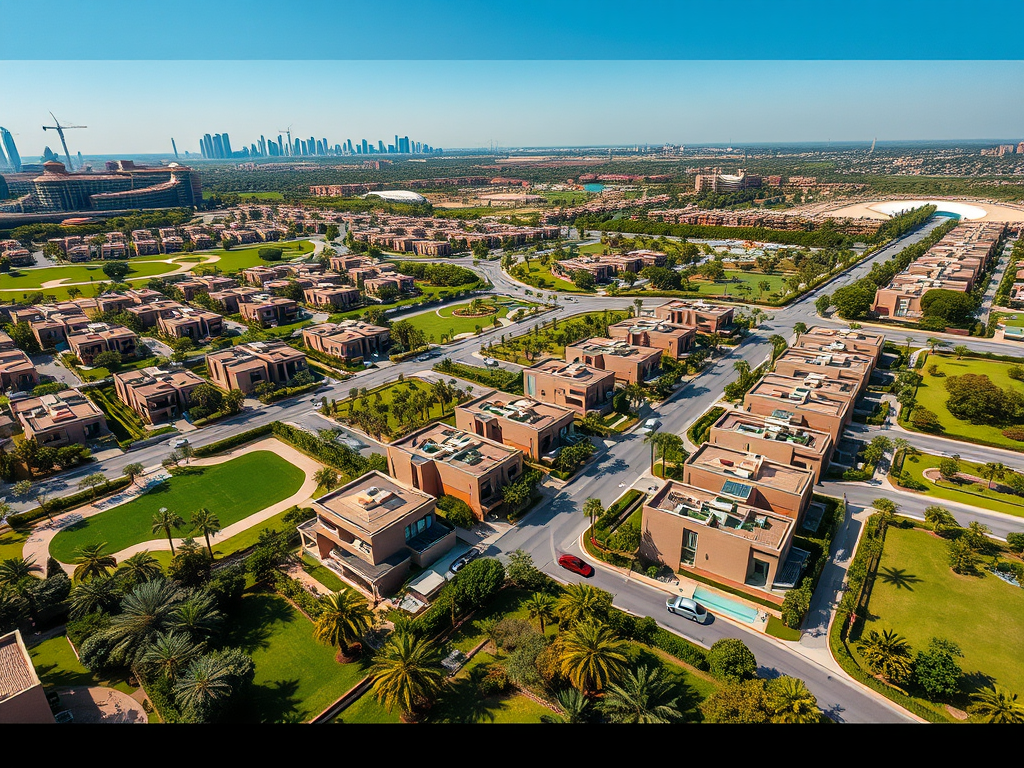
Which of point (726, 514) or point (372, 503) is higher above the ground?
point (372, 503)

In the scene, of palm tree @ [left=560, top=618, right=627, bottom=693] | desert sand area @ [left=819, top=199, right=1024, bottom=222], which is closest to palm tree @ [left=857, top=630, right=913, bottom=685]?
palm tree @ [left=560, top=618, right=627, bottom=693]

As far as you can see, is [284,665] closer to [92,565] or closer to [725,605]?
[92,565]

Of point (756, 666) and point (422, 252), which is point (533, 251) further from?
point (756, 666)

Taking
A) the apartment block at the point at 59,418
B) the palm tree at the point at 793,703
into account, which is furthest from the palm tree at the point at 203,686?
the apartment block at the point at 59,418

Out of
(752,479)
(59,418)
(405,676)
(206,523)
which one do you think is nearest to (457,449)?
(206,523)

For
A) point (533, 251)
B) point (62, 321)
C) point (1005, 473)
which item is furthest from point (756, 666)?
point (533, 251)

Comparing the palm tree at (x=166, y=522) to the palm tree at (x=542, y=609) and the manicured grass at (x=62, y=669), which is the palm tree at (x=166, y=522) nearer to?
the manicured grass at (x=62, y=669)

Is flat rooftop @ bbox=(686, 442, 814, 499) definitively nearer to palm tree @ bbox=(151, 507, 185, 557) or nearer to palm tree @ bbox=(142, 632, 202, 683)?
palm tree @ bbox=(142, 632, 202, 683)
